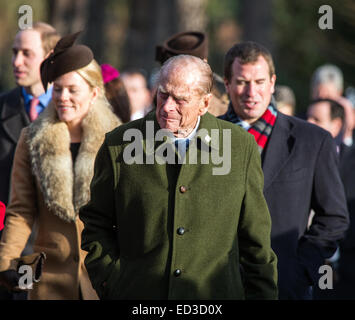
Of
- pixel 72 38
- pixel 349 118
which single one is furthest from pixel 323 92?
pixel 72 38

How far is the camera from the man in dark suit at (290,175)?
5.07 metres

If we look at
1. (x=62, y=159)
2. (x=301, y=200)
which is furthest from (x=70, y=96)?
(x=301, y=200)

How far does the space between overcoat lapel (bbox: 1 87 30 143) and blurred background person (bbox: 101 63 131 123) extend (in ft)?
2.31

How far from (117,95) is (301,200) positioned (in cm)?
186

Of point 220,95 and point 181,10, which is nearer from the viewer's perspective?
point 220,95

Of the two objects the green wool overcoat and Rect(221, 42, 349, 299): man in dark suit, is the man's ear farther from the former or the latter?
Rect(221, 42, 349, 299): man in dark suit

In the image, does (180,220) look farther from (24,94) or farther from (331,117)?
(331,117)

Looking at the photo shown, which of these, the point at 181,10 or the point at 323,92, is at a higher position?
the point at 181,10

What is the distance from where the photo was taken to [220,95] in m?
6.27

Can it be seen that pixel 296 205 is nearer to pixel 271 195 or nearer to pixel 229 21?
pixel 271 195

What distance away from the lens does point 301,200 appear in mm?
5141

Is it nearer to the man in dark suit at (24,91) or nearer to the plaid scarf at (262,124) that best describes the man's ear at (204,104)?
the plaid scarf at (262,124)

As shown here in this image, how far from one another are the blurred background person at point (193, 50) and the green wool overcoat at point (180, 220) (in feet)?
6.30
